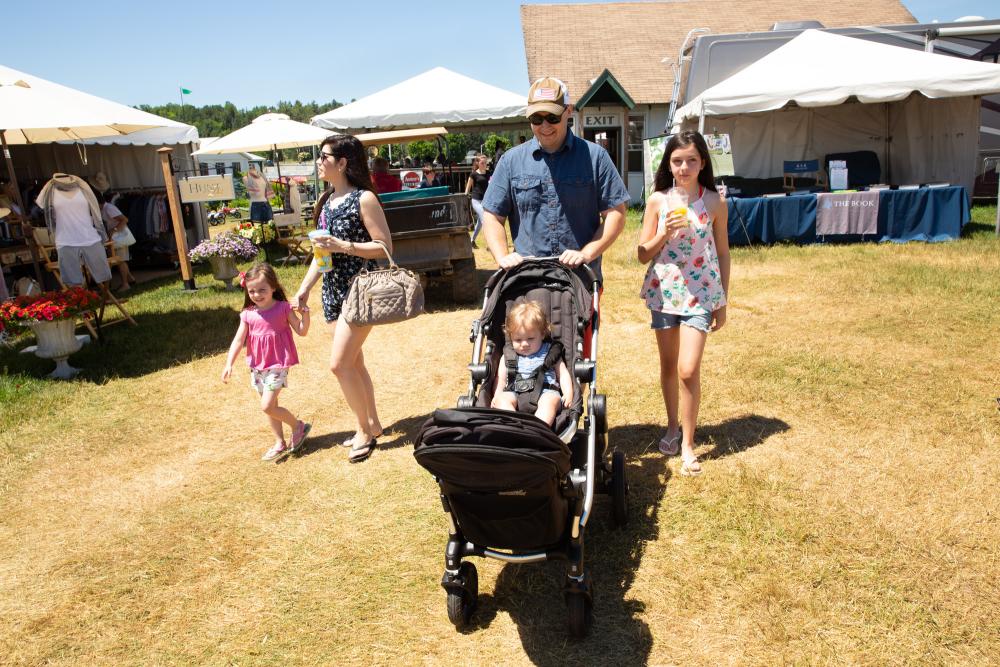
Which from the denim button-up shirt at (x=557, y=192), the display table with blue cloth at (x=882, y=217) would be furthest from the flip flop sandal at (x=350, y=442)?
the display table with blue cloth at (x=882, y=217)

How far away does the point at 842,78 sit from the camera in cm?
A: 1165

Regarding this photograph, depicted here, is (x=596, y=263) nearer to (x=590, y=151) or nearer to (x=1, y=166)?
(x=590, y=151)

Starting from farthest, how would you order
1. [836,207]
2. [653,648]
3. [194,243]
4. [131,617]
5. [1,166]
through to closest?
1. [194,243]
2. [1,166]
3. [836,207]
4. [131,617]
5. [653,648]

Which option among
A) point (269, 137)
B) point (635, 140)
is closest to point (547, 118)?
point (269, 137)

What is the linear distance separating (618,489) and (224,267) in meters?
9.37

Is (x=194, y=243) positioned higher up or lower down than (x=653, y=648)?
higher up

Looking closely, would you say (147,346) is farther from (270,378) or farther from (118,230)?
(118,230)

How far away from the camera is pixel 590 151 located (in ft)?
12.4

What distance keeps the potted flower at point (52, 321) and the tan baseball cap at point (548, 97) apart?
558 cm

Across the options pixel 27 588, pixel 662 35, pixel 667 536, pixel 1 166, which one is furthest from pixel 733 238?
pixel 662 35

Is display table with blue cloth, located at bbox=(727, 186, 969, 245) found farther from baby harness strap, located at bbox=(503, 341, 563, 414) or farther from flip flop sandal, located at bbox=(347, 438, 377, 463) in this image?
baby harness strap, located at bbox=(503, 341, 563, 414)

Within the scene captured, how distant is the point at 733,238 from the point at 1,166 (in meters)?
13.5

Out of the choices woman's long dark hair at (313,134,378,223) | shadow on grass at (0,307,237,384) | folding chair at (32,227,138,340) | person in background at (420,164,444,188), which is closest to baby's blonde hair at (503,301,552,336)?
woman's long dark hair at (313,134,378,223)

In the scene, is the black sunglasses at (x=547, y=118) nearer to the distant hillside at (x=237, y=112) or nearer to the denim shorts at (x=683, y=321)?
the denim shorts at (x=683, y=321)
